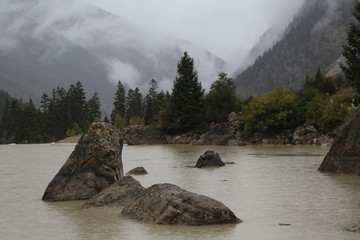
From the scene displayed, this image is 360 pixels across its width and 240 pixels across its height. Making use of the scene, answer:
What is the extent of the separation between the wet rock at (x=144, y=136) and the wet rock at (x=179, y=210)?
66163 mm

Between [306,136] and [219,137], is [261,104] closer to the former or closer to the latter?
[219,137]

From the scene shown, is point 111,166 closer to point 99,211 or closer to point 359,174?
point 99,211

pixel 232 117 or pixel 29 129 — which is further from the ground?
pixel 29 129

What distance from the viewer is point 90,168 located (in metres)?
15.4

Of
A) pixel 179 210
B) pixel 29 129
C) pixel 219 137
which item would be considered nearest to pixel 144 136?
pixel 219 137

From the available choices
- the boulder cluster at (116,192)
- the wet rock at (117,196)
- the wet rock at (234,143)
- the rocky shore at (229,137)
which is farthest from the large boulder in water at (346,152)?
the wet rock at (234,143)

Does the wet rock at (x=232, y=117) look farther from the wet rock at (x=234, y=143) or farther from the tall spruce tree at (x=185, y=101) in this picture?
the wet rock at (x=234, y=143)

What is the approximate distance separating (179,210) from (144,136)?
68361 millimetres

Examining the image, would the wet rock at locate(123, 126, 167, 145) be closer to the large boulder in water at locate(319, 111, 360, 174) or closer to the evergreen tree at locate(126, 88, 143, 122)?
the large boulder in water at locate(319, 111, 360, 174)

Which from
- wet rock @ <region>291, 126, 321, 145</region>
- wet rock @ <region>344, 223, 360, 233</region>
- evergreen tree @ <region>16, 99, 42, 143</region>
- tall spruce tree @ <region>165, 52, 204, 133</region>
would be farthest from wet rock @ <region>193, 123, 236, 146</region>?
evergreen tree @ <region>16, 99, 42, 143</region>

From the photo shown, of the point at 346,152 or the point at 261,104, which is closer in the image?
the point at 346,152

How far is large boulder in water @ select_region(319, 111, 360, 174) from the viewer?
18.8 metres

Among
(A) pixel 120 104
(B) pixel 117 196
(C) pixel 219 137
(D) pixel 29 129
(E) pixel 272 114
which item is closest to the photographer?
(B) pixel 117 196

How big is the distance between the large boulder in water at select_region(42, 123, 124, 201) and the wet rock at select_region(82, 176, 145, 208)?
1692mm
